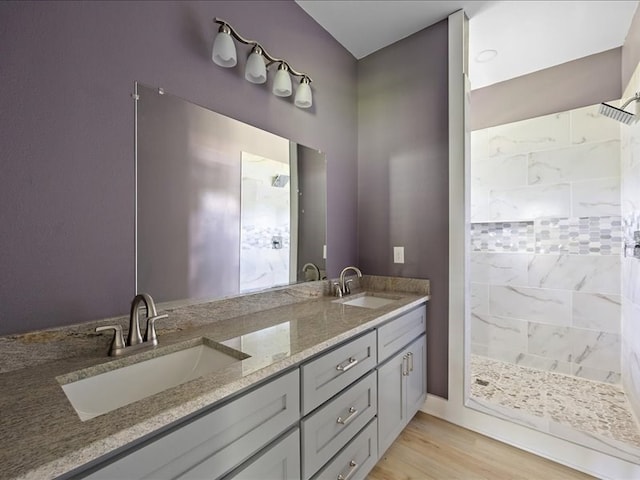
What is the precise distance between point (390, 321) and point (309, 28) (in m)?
1.96

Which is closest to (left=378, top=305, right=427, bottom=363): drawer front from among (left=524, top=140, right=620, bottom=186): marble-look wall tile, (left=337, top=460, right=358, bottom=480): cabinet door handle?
(left=337, top=460, right=358, bottom=480): cabinet door handle

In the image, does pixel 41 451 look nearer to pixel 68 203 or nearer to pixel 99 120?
pixel 68 203

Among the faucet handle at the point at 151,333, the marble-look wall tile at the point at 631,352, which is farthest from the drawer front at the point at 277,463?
the marble-look wall tile at the point at 631,352

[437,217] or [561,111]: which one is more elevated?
[561,111]

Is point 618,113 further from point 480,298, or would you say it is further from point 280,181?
point 280,181

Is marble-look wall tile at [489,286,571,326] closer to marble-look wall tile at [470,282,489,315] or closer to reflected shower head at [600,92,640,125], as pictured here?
marble-look wall tile at [470,282,489,315]

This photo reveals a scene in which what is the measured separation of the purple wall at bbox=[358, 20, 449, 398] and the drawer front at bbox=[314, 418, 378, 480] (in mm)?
791

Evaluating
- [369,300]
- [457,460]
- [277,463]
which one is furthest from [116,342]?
[457,460]

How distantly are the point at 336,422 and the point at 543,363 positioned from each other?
8.24 ft

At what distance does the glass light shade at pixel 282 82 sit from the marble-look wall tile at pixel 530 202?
92.0 inches

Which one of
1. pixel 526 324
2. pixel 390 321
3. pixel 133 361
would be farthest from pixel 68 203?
pixel 526 324

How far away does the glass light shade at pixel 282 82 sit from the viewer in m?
1.66

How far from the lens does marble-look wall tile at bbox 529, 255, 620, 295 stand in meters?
2.39

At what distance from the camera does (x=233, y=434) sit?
31.9 inches
